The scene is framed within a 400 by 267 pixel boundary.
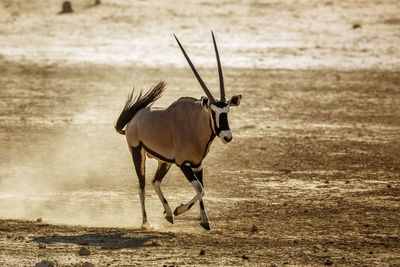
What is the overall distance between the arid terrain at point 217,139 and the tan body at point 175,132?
0.90m

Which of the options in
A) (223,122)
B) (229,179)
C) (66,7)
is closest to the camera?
(223,122)

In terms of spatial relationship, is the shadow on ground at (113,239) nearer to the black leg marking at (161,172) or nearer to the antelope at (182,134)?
the antelope at (182,134)

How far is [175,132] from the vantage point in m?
10.3

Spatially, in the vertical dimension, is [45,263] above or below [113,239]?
above

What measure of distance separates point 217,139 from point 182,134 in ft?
21.8

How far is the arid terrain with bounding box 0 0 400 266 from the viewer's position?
9477 millimetres

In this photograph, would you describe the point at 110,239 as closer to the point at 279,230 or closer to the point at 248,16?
the point at 279,230

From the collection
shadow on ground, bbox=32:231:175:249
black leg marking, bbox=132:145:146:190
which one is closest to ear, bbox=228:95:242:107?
black leg marking, bbox=132:145:146:190

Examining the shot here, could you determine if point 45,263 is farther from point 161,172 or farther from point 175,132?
point 161,172

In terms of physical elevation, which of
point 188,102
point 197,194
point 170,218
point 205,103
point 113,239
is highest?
point 205,103

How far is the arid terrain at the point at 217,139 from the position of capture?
948 cm

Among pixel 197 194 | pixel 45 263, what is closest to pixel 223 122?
pixel 197 194

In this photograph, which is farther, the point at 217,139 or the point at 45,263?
the point at 217,139

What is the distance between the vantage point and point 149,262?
855 centimetres
